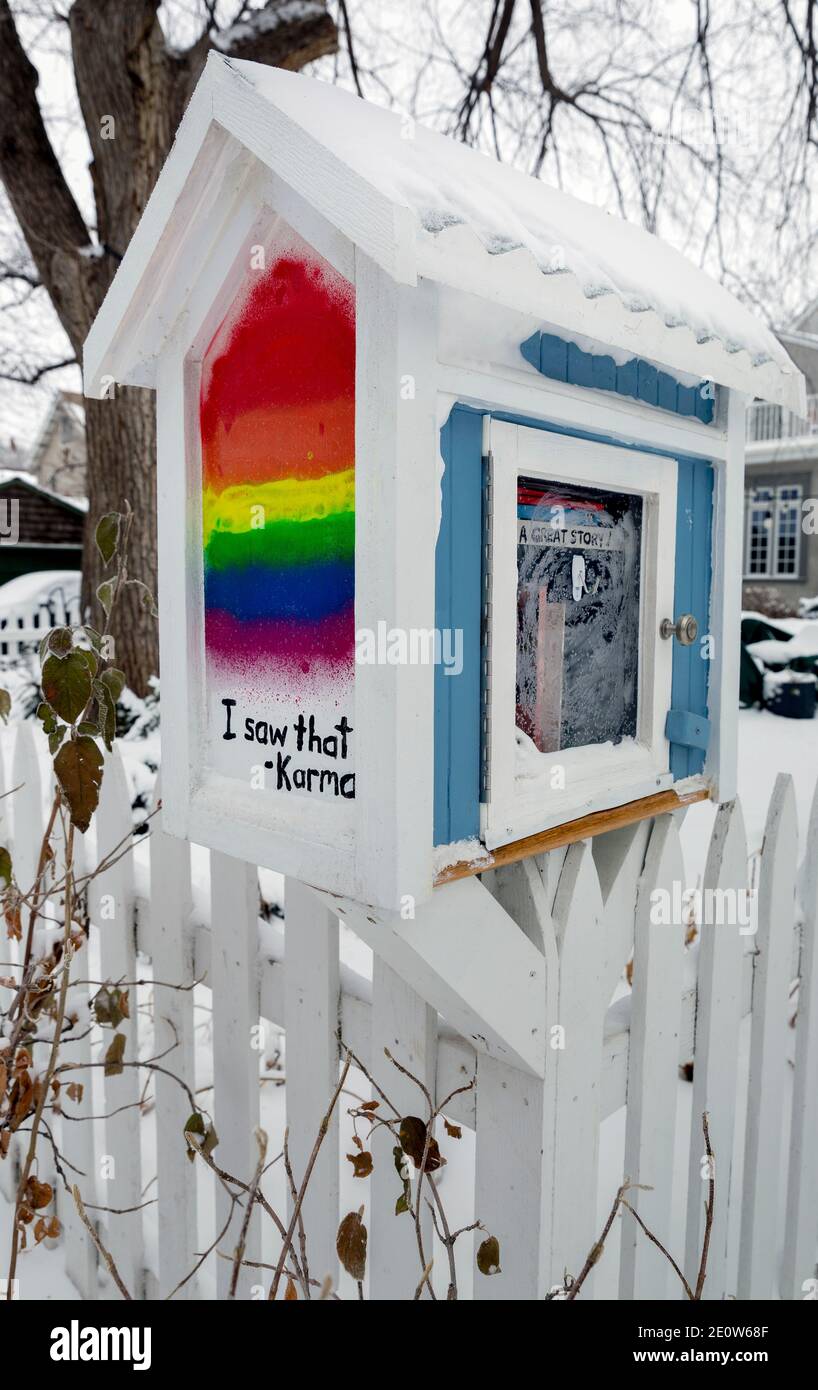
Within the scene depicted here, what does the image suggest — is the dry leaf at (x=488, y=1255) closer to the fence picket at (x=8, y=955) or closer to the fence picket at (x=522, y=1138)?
the fence picket at (x=522, y=1138)

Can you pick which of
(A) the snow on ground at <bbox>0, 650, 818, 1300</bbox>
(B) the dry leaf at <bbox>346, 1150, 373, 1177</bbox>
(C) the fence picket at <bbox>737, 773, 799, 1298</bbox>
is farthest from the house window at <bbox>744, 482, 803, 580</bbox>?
(B) the dry leaf at <bbox>346, 1150, 373, 1177</bbox>

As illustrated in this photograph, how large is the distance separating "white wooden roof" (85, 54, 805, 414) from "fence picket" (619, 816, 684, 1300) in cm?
66

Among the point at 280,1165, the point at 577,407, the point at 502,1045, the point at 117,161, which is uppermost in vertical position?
the point at 117,161

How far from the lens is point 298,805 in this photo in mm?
826

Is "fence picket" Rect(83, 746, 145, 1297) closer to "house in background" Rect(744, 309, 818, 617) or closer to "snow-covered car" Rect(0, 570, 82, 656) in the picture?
"snow-covered car" Rect(0, 570, 82, 656)

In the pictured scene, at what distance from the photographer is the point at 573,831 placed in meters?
0.90

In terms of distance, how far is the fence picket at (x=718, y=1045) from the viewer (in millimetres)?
1199

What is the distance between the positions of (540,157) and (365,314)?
4.25m

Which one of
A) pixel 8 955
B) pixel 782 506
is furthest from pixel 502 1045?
pixel 782 506

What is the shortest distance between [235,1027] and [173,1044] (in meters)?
0.15

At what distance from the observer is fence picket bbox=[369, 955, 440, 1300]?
103 cm

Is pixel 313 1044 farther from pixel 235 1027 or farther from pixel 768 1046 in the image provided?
pixel 768 1046

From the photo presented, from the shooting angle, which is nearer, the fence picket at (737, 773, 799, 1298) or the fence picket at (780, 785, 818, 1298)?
the fence picket at (737, 773, 799, 1298)
